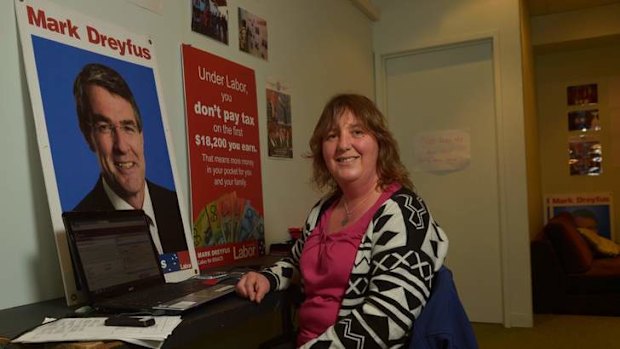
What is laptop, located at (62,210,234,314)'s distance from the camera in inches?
45.8

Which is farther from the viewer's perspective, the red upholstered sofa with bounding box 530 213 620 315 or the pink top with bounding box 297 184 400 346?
the red upholstered sofa with bounding box 530 213 620 315

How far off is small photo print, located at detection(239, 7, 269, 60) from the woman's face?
946mm

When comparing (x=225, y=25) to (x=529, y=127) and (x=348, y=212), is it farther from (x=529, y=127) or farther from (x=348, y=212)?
(x=529, y=127)

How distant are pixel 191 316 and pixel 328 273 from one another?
0.42 m

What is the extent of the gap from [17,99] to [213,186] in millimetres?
793

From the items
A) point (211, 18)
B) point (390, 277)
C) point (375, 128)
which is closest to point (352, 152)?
point (375, 128)

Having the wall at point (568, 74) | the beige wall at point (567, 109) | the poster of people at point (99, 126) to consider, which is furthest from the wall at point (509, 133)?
the poster of people at point (99, 126)

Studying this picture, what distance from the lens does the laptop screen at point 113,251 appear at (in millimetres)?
1188

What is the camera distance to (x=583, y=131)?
18.3 feet

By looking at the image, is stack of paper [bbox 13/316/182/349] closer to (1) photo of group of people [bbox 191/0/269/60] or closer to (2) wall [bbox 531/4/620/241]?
(1) photo of group of people [bbox 191/0/269/60]

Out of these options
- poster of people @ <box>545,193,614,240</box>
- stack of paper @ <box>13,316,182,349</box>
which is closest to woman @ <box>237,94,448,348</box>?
stack of paper @ <box>13,316,182,349</box>

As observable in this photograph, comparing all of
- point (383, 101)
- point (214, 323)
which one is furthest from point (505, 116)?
point (214, 323)

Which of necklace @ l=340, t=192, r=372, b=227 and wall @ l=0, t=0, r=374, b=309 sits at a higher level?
wall @ l=0, t=0, r=374, b=309

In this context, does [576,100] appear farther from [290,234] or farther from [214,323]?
[214,323]
